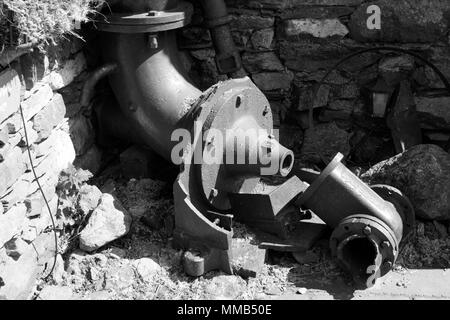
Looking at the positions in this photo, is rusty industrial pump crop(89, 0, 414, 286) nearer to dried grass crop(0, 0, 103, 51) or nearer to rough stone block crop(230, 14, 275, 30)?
dried grass crop(0, 0, 103, 51)

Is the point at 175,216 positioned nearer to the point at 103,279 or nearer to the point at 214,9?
the point at 103,279

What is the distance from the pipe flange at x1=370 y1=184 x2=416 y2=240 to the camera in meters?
3.89

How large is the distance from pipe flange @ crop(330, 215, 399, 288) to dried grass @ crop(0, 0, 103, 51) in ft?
6.54

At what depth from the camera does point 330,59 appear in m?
4.73

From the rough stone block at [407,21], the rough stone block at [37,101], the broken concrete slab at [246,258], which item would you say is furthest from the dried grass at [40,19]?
the rough stone block at [407,21]

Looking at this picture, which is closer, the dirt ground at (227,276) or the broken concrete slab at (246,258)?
the dirt ground at (227,276)

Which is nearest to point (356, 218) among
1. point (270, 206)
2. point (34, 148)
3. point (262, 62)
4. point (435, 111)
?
point (270, 206)

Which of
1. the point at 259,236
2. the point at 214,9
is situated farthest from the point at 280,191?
the point at 214,9

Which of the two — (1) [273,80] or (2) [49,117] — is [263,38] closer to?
(1) [273,80]

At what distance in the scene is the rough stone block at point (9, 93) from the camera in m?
3.29

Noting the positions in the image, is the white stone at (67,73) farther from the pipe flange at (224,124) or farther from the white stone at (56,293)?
the white stone at (56,293)

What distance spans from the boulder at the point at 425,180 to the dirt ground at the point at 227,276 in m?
0.12

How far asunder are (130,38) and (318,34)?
1.39 metres

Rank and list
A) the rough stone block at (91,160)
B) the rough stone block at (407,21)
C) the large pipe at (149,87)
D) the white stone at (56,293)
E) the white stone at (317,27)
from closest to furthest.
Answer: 1. the white stone at (56,293)
2. the large pipe at (149,87)
3. the rough stone block at (91,160)
4. the rough stone block at (407,21)
5. the white stone at (317,27)
